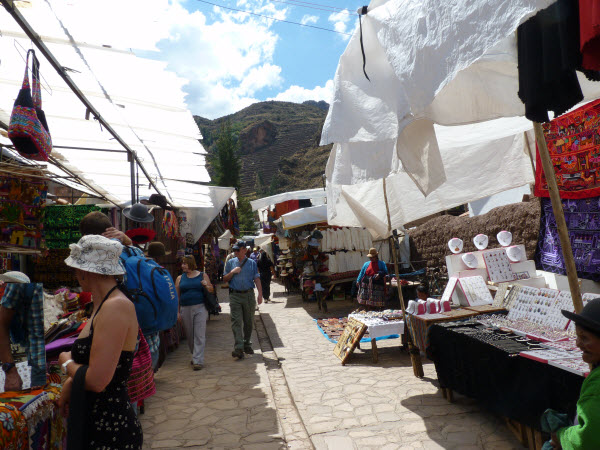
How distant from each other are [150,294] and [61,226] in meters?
3.85

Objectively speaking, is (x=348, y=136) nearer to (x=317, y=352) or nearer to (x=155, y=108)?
(x=155, y=108)

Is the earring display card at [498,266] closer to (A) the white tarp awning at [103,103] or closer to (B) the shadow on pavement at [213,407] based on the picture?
(B) the shadow on pavement at [213,407]

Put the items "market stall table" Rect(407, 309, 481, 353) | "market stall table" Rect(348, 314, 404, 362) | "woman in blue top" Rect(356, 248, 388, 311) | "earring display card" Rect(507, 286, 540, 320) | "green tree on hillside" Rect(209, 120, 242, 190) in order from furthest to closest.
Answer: "green tree on hillside" Rect(209, 120, 242, 190)
"woman in blue top" Rect(356, 248, 388, 311)
"market stall table" Rect(348, 314, 404, 362)
"market stall table" Rect(407, 309, 481, 353)
"earring display card" Rect(507, 286, 540, 320)

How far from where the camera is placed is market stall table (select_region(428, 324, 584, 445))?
112 inches

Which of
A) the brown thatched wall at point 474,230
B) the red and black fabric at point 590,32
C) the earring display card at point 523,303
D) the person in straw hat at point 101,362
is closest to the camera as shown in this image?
the red and black fabric at point 590,32

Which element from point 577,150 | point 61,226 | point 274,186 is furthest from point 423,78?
point 274,186

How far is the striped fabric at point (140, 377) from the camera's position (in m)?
2.76

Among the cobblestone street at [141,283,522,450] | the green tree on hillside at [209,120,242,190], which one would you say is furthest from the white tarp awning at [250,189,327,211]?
the green tree on hillside at [209,120,242,190]

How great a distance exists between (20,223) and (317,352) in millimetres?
4816

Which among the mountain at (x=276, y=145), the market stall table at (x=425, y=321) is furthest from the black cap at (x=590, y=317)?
the mountain at (x=276, y=145)

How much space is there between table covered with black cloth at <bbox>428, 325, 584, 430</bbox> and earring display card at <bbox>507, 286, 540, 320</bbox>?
0.85 m

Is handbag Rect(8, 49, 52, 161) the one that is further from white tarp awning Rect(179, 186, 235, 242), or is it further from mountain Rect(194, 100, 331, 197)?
mountain Rect(194, 100, 331, 197)

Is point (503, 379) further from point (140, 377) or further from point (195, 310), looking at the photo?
point (195, 310)

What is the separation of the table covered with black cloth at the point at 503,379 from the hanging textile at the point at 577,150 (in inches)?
72.4
